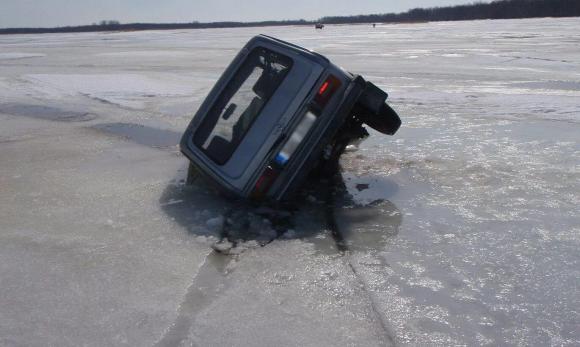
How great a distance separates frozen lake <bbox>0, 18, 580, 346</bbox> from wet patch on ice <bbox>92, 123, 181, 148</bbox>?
0.05m

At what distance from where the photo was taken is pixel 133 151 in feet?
23.7

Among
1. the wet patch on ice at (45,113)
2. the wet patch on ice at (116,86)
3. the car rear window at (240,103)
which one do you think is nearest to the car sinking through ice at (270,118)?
the car rear window at (240,103)

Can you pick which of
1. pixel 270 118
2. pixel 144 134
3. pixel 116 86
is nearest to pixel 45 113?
pixel 144 134

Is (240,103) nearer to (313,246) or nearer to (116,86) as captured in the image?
(313,246)

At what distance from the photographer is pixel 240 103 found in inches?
196

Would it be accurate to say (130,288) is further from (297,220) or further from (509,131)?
(509,131)

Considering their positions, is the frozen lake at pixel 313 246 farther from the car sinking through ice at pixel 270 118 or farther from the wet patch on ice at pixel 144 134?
the car sinking through ice at pixel 270 118

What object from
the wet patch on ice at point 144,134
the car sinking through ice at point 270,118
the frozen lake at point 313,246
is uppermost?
the car sinking through ice at point 270,118

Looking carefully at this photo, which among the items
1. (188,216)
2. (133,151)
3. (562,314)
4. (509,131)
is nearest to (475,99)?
(509,131)

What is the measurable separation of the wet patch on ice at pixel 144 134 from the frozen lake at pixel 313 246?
5 cm

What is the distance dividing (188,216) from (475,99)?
6723 millimetres

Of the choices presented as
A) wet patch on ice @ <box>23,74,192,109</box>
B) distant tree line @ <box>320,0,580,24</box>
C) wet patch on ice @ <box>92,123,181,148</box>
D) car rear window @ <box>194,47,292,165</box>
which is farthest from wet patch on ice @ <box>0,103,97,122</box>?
distant tree line @ <box>320,0,580,24</box>

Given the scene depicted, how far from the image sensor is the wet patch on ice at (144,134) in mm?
7656

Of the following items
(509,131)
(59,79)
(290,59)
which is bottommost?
(59,79)
